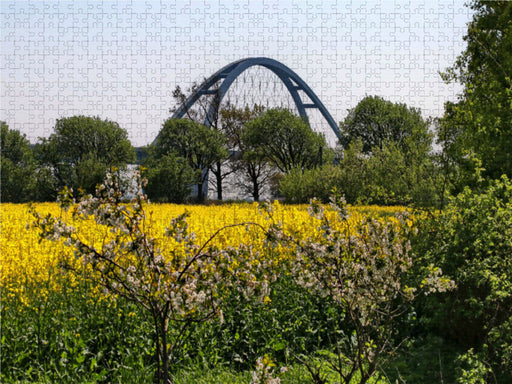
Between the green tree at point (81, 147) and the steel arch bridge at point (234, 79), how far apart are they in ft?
28.0

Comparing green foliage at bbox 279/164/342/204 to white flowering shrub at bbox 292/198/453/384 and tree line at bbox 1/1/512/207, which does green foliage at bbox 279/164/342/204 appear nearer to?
tree line at bbox 1/1/512/207

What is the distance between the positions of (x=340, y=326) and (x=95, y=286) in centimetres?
284

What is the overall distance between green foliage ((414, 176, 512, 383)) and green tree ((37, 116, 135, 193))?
19.3 m

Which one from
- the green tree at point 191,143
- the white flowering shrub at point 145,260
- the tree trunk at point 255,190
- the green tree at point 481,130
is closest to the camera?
the white flowering shrub at point 145,260

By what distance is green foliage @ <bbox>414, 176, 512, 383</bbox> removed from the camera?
16.1ft

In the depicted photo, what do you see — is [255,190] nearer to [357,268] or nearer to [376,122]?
[376,122]

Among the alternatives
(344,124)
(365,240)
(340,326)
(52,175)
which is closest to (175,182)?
(52,175)

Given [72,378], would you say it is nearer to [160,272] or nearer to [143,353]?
[143,353]

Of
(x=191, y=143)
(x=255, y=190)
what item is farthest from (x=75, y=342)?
(x=255, y=190)

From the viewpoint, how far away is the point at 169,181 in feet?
88.5

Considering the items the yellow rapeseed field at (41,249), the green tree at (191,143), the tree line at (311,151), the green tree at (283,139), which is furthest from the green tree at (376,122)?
the yellow rapeseed field at (41,249)

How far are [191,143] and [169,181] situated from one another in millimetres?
5799

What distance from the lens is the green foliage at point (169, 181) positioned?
26891mm

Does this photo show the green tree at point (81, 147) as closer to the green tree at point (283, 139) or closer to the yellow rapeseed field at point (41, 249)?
the green tree at point (283, 139)
